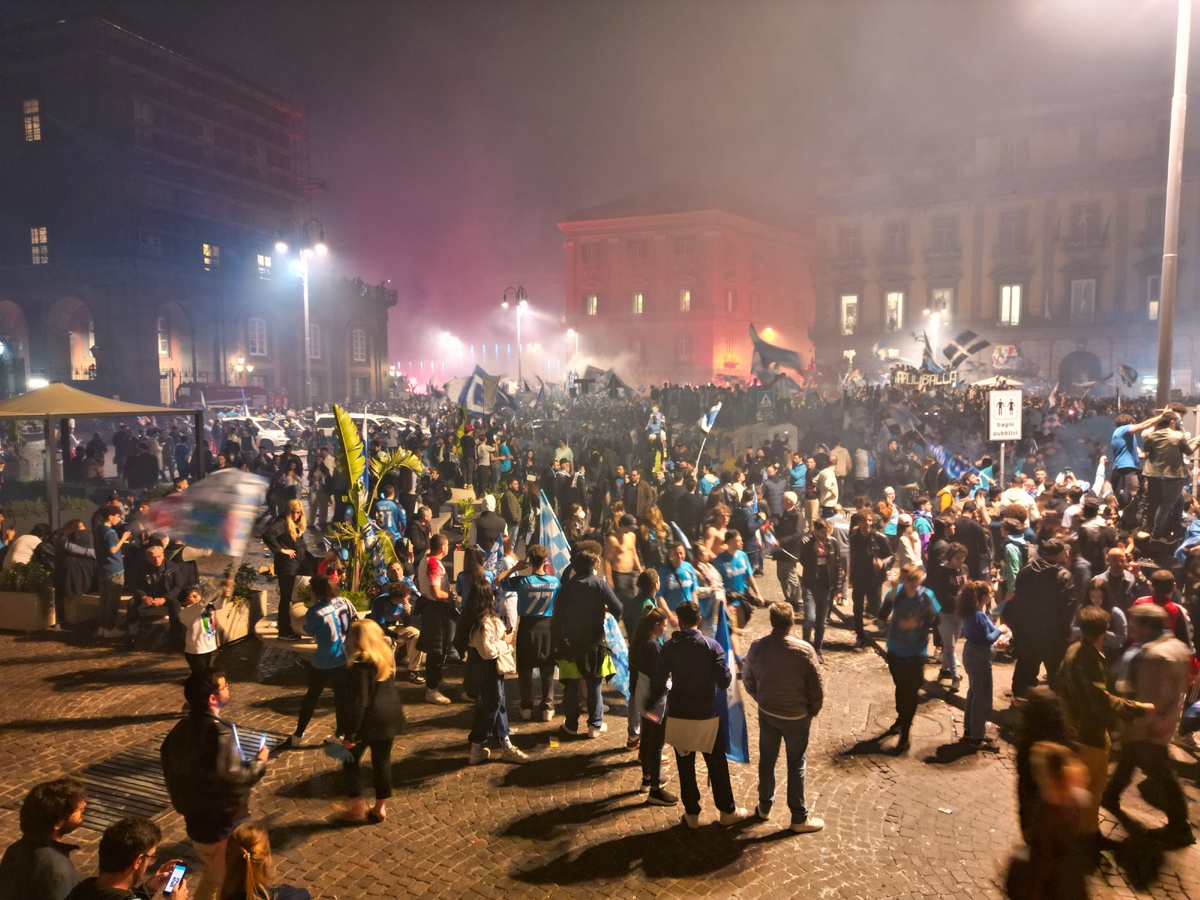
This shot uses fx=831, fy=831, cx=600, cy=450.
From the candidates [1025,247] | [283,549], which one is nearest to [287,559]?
[283,549]

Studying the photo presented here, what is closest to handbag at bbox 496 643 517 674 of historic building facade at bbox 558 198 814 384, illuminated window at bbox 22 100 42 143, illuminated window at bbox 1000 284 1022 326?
illuminated window at bbox 1000 284 1022 326

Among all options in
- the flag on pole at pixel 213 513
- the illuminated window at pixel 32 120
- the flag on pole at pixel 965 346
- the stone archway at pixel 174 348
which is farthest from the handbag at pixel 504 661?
the illuminated window at pixel 32 120

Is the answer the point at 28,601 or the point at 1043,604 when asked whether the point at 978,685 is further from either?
the point at 28,601

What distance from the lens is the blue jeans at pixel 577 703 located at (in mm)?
7586

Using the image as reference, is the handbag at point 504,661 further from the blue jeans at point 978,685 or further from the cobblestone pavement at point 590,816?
the blue jeans at point 978,685

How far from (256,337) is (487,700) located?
5030cm

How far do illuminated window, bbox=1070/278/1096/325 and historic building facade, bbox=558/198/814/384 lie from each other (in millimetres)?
22243

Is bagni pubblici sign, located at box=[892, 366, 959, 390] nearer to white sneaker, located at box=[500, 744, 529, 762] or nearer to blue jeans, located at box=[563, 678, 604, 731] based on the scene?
blue jeans, located at box=[563, 678, 604, 731]

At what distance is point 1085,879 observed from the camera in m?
3.90

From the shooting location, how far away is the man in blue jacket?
5.84 metres

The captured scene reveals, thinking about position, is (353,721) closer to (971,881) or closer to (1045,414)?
(971,881)

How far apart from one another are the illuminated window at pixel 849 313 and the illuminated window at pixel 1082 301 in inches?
490

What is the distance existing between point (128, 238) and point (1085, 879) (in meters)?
50.6

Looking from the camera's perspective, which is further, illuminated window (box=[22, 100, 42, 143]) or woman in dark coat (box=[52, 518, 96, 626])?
illuminated window (box=[22, 100, 42, 143])
